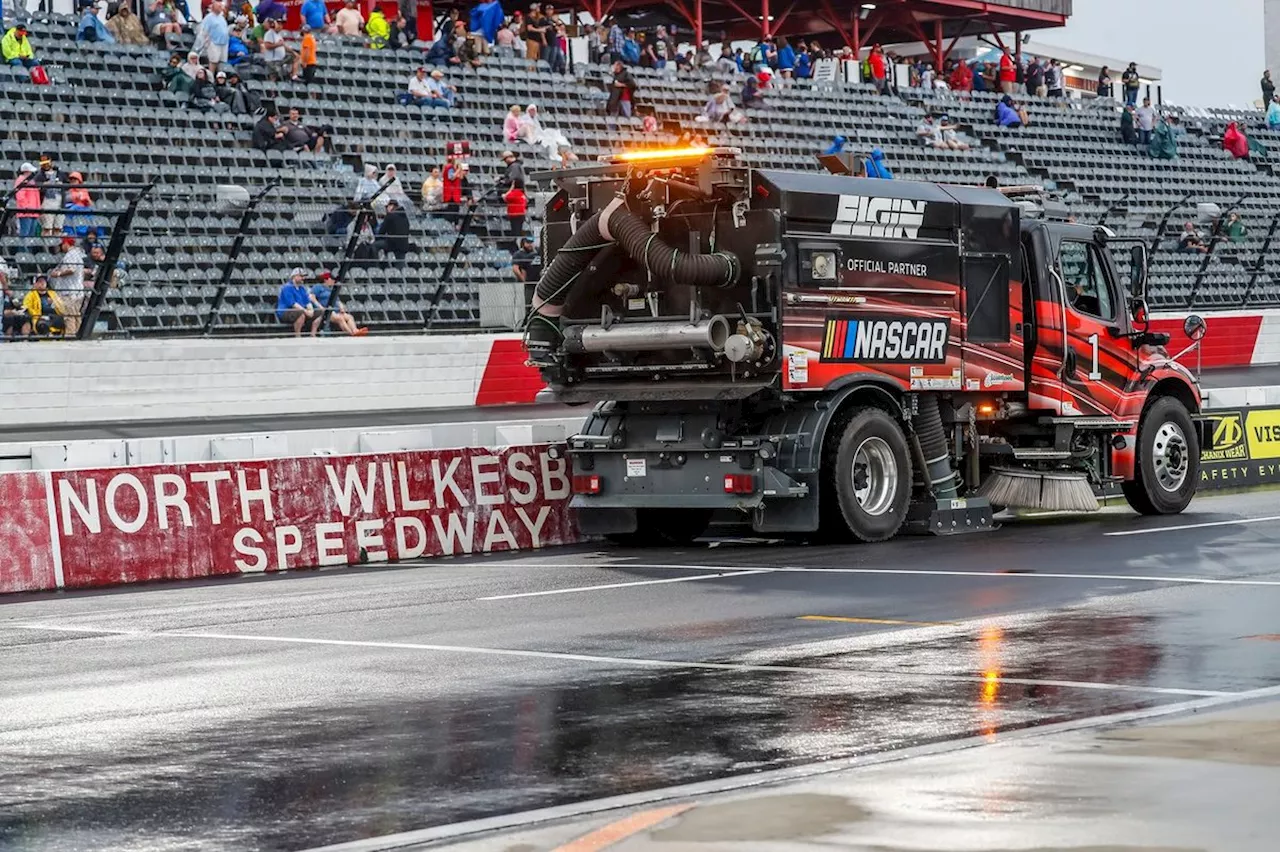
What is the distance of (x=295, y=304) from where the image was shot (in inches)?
984

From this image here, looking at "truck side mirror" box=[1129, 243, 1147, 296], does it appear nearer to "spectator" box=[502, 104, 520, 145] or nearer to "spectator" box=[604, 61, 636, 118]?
"spectator" box=[502, 104, 520, 145]

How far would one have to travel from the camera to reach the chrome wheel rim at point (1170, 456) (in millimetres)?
19516

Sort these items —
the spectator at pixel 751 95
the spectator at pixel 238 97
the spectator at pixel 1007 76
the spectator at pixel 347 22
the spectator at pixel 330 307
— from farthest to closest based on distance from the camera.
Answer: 1. the spectator at pixel 1007 76
2. the spectator at pixel 751 95
3. the spectator at pixel 347 22
4. the spectator at pixel 238 97
5. the spectator at pixel 330 307

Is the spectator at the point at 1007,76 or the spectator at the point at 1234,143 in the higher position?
the spectator at the point at 1007,76

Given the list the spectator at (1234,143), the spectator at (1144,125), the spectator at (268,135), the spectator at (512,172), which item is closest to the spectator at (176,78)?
the spectator at (268,135)

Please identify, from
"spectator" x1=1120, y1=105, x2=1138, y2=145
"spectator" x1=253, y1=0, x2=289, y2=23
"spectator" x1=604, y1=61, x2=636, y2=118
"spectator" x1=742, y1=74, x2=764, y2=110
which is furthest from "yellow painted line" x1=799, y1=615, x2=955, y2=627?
"spectator" x1=1120, y1=105, x2=1138, y2=145

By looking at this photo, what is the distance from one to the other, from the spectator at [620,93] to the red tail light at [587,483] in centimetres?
1776

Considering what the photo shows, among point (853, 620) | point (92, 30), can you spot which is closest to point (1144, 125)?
point (92, 30)

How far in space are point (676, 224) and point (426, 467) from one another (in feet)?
10.4

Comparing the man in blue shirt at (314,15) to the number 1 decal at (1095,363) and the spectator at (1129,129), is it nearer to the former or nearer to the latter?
the number 1 decal at (1095,363)

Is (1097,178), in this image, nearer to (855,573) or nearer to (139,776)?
(855,573)

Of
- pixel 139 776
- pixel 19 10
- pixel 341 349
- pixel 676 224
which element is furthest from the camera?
pixel 19 10

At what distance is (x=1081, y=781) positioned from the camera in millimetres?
6605

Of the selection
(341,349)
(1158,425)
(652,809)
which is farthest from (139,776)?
(341,349)
